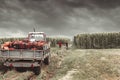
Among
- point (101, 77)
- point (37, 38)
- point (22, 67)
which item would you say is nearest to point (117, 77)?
point (101, 77)

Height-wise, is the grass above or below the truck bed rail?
below

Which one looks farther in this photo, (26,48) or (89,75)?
(26,48)

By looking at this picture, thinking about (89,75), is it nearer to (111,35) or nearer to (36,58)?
(36,58)

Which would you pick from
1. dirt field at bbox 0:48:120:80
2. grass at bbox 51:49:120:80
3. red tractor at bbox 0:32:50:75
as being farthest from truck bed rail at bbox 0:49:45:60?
grass at bbox 51:49:120:80

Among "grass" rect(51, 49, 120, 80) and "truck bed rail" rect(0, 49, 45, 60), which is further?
"truck bed rail" rect(0, 49, 45, 60)

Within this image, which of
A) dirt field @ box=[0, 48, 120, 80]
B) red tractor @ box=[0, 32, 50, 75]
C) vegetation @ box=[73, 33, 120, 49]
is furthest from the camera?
vegetation @ box=[73, 33, 120, 49]

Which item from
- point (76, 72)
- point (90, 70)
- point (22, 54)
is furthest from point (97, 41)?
point (22, 54)

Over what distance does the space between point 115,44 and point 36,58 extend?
33223 millimetres

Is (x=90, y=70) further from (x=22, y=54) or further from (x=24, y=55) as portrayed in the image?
(x=22, y=54)

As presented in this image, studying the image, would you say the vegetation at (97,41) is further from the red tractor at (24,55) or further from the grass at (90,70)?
the red tractor at (24,55)

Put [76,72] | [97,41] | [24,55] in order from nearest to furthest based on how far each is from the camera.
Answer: [76,72]
[24,55]
[97,41]

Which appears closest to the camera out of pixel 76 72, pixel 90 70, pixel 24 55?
pixel 76 72

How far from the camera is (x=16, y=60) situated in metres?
17.9

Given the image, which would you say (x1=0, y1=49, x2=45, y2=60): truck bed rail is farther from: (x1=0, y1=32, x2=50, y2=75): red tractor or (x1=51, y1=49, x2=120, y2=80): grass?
(x1=51, y1=49, x2=120, y2=80): grass
